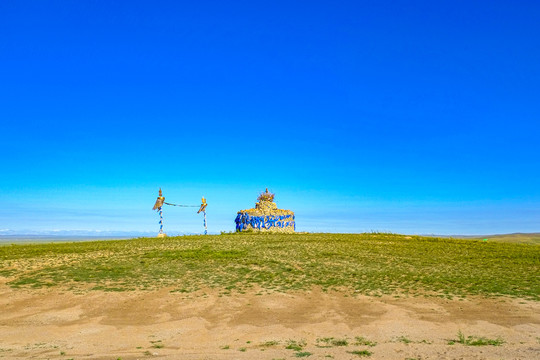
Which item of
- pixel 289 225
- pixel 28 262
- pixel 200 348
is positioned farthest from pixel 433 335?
pixel 289 225

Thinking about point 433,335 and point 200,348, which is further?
point 433,335

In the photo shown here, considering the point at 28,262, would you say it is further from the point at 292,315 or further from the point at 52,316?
the point at 292,315

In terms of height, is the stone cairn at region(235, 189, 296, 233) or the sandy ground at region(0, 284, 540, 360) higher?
the stone cairn at region(235, 189, 296, 233)

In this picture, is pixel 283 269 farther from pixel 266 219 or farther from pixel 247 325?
pixel 266 219

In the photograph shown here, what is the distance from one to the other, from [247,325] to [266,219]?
33791mm

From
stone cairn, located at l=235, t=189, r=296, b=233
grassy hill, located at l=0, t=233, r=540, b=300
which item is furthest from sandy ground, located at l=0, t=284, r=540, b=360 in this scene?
stone cairn, located at l=235, t=189, r=296, b=233

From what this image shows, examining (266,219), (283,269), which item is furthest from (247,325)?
(266,219)

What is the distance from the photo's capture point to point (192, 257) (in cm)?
2555

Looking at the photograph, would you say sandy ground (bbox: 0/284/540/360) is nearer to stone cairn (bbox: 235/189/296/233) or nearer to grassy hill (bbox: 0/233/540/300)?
grassy hill (bbox: 0/233/540/300)

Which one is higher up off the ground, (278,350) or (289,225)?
(289,225)

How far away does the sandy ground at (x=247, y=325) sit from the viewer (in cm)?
1055

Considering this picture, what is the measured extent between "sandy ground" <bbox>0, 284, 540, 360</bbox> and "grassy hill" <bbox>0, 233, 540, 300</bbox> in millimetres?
1438

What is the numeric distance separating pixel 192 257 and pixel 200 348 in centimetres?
1477

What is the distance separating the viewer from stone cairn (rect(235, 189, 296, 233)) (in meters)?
→ 47.0
